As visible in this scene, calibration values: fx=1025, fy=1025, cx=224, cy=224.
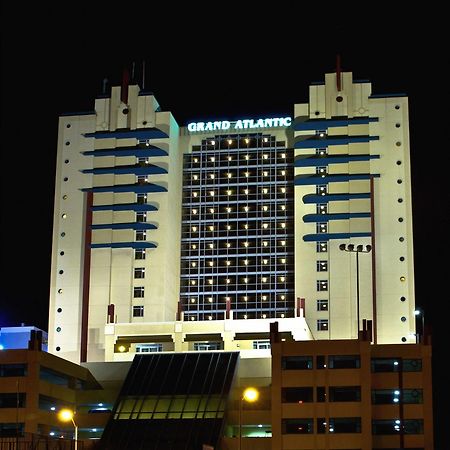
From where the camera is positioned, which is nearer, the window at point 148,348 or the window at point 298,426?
the window at point 298,426

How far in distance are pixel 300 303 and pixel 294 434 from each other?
29.6 meters

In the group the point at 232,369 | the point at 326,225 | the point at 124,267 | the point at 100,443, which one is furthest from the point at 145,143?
the point at 100,443

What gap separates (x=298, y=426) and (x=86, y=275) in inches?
1822

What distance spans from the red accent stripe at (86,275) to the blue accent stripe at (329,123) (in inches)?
1242

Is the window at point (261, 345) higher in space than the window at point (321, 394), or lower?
higher

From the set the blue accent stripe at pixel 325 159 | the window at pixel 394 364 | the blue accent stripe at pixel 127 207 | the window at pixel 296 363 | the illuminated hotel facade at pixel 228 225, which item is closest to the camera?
the window at pixel 296 363

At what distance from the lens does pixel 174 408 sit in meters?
114

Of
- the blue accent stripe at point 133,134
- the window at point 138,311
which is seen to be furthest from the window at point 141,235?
the blue accent stripe at point 133,134

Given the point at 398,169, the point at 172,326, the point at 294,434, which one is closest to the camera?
the point at 294,434

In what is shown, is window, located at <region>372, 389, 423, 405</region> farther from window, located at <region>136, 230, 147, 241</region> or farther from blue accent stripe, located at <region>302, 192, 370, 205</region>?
window, located at <region>136, 230, 147, 241</region>

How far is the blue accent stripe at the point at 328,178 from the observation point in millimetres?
140000

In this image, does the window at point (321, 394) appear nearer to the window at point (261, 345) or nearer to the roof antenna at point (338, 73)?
the window at point (261, 345)

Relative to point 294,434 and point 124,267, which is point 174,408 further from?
point 124,267

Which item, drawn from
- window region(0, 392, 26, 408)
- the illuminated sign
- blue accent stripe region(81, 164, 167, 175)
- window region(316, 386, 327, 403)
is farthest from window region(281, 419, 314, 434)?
the illuminated sign
